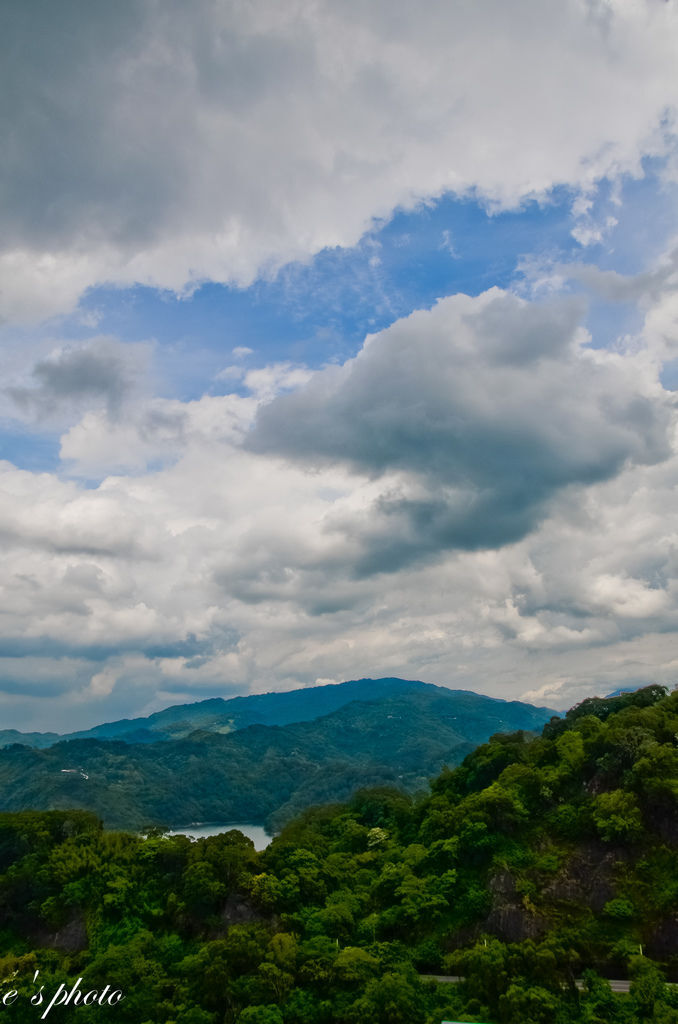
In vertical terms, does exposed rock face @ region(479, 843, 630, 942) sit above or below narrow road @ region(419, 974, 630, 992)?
above

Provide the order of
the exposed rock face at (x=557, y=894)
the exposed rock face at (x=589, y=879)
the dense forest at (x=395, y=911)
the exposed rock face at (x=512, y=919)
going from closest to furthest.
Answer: the dense forest at (x=395, y=911) < the exposed rock face at (x=512, y=919) < the exposed rock face at (x=557, y=894) < the exposed rock face at (x=589, y=879)

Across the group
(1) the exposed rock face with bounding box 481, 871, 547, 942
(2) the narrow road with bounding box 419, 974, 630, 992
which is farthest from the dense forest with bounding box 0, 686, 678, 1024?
(2) the narrow road with bounding box 419, 974, 630, 992

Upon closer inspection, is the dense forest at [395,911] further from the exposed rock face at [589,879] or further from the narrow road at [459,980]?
the narrow road at [459,980]

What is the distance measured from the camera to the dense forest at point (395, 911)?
3741cm

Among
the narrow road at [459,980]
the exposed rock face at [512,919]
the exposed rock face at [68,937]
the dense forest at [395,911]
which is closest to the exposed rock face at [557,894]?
the exposed rock face at [512,919]

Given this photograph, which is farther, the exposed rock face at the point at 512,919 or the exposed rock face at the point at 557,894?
the exposed rock face at the point at 557,894

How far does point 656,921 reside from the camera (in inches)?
1705

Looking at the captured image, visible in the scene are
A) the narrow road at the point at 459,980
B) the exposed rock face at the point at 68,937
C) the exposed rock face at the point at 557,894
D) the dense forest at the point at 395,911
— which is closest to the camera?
the dense forest at the point at 395,911

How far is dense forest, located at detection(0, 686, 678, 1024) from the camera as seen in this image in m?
37.4

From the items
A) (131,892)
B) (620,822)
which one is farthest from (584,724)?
(131,892)

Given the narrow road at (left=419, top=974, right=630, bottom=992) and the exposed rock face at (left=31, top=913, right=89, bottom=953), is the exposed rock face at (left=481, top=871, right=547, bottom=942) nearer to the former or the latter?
the narrow road at (left=419, top=974, right=630, bottom=992)

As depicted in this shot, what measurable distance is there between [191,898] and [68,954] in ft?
31.3

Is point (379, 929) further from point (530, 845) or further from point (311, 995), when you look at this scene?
point (530, 845)

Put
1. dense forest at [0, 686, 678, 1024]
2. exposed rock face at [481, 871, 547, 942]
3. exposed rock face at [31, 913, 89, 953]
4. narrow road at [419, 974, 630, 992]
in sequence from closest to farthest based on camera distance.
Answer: dense forest at [0, 686, 678, 1024] < narrow road at [419, 974, 630, 992] < exposed rock face at [481, 871, 547, 942] < exposed rock face at [31, 913, 89, 953]
